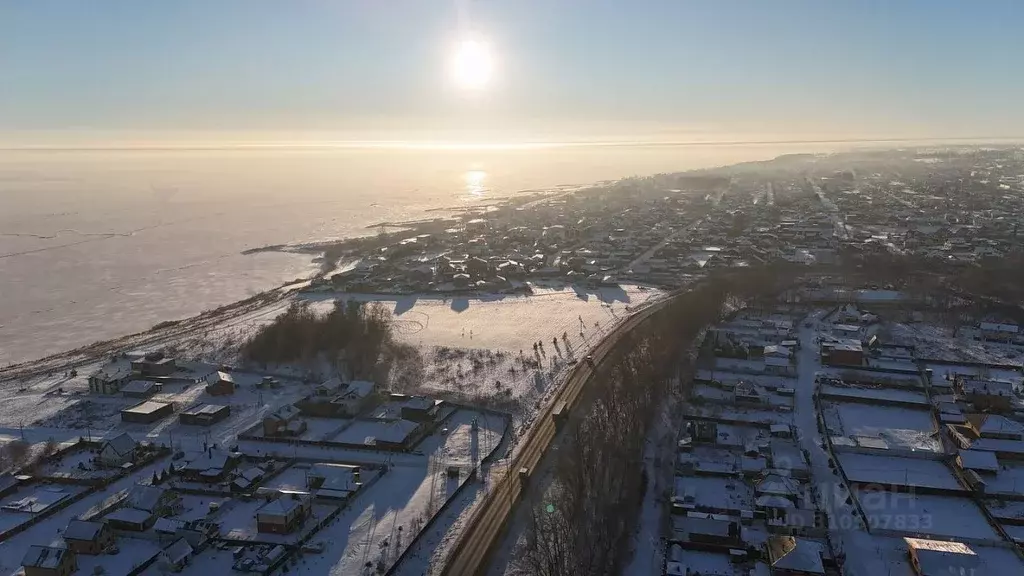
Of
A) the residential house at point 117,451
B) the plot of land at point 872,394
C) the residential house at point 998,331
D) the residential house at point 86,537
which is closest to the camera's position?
the residential house at point 86,537

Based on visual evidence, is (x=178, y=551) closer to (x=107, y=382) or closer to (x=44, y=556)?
(x=44, y=556)

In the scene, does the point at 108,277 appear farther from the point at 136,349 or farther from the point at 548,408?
the point at 548,408

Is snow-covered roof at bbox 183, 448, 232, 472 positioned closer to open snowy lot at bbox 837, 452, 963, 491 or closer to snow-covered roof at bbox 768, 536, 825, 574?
snow-covered roof at bbox 768, 536, 825, 574

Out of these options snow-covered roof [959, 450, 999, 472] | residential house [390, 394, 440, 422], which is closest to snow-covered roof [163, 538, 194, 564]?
residential house [390, 394, 440, 422]

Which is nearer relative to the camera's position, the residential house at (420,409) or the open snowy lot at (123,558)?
the open snowy lot at (123,558)

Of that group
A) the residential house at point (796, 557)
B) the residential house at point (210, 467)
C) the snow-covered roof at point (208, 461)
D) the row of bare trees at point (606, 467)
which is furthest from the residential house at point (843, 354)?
the snow-covered roof at point (208, 461)

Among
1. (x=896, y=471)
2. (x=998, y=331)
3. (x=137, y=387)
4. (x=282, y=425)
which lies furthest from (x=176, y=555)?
(x=998, y=331)

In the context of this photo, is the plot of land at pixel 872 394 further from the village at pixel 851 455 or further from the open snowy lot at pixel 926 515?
the open snowy lot at pixel 926 515
